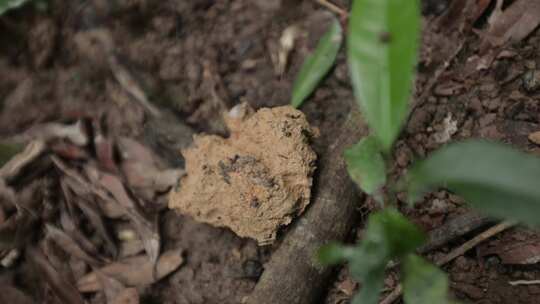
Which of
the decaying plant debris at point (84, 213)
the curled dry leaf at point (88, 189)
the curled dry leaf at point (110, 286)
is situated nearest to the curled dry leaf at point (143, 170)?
the decaying plant debris at point (84, 213)

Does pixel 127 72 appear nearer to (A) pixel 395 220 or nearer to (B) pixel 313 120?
(B) pixel 313 120

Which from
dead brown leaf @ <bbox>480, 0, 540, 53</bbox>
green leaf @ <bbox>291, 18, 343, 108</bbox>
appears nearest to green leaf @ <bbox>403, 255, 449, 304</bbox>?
green leaf @ <bbox>291, 18, 343, 108</bbox>

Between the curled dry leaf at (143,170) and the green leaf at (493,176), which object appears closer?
the green leaf at (493,176)

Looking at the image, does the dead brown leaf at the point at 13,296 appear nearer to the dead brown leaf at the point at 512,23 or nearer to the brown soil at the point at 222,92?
the brown soil at the point at 222,92

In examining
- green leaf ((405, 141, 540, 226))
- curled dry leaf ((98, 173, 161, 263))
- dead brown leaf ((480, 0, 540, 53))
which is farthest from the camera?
curled dry leaf ((98, 173, 161, 263))

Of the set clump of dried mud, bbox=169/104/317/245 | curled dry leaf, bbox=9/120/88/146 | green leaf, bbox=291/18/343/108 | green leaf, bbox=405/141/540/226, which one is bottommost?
curled dry leaf, bbox=9/120/88/146

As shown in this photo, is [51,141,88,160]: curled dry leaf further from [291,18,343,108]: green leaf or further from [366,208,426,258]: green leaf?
[366,208,426,258]: green leaf
